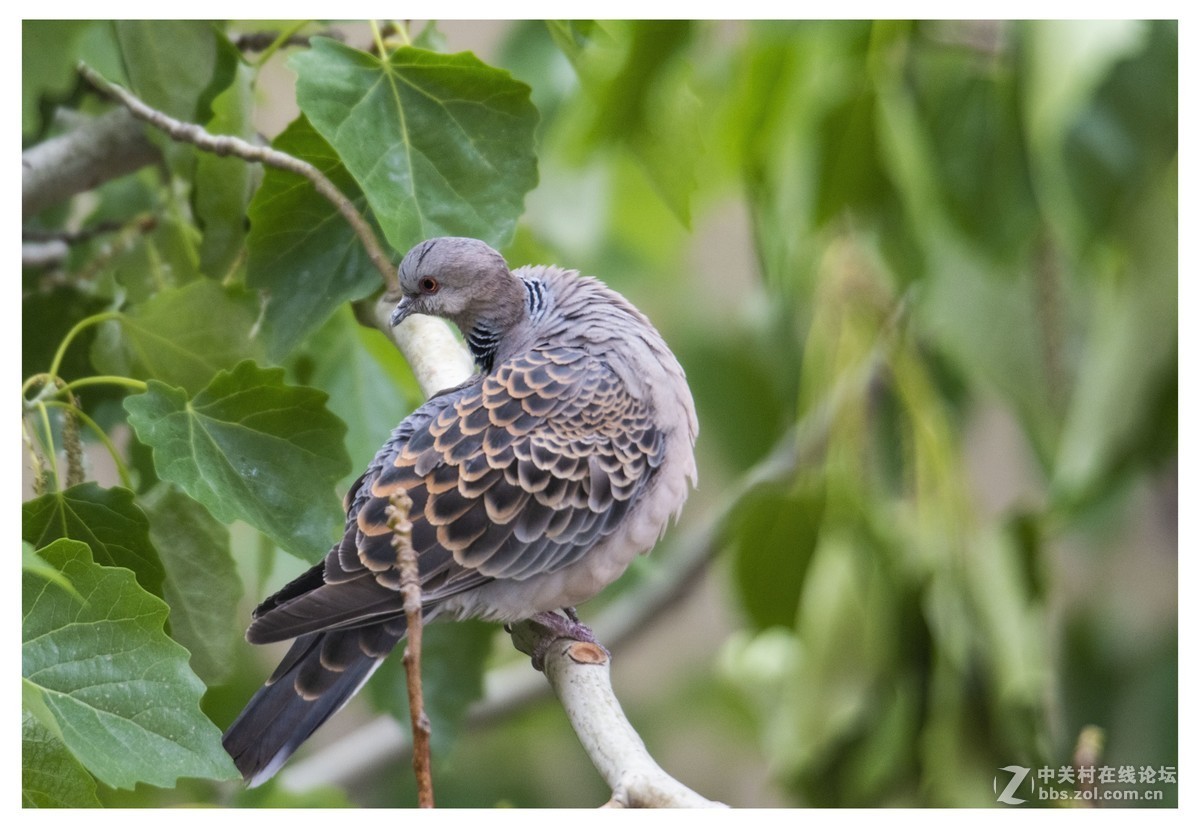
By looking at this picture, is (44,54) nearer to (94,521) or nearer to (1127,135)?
(94,521)

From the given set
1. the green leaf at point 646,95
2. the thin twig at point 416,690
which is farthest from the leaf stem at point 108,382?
the green leaf at point 646,95

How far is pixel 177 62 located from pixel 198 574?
0.40 metres

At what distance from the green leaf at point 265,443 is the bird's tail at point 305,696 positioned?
0.28ft

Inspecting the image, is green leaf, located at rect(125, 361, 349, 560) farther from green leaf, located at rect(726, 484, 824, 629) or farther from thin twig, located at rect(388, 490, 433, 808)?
green leaf, located at rect(726, 484, 824, 629)

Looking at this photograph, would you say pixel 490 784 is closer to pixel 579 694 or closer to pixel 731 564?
pixel 731 564

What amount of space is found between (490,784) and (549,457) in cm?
76

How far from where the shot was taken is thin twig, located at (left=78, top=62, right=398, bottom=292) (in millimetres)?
902

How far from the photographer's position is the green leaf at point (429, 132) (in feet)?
2.90

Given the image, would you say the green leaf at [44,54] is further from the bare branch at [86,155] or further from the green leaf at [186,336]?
the green leaf at [186,336]

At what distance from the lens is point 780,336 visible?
130 centimetres

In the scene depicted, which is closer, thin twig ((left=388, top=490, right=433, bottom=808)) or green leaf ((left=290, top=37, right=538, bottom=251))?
thin twig ((left=388, top=490, right=433, bottom=808))

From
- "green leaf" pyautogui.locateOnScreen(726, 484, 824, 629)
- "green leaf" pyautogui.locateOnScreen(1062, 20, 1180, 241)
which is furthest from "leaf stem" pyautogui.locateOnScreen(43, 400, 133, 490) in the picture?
"green leaf" pyautogui.locateOnScreen(1062, 20, 1180, 241)

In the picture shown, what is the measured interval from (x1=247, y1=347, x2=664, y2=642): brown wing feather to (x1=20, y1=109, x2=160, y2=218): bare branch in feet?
1.27

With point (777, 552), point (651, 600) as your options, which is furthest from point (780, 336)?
point (651, 600)
